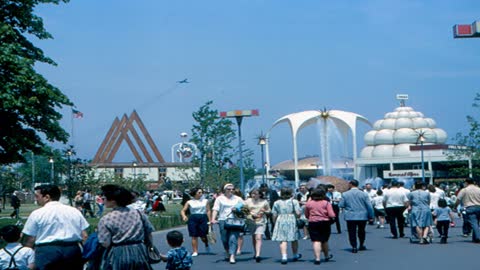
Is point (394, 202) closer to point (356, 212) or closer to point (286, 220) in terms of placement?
point (356, 212)

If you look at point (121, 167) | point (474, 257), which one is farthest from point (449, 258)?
point (121, 167)

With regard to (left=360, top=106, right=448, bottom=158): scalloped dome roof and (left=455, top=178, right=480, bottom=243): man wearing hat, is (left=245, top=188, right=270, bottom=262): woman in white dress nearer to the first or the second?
(left=455, top=178, right=480, bottom=243): man wearing hat

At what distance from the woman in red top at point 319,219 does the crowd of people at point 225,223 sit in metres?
0.02

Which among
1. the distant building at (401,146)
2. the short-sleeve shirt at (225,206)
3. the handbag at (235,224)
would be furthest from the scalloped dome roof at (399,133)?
the handbag at (235,224)

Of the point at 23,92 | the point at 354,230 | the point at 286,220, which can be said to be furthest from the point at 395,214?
the point at 23,92

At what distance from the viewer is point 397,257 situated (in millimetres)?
15945

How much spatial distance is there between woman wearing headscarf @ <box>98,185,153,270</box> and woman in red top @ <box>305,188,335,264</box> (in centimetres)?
773

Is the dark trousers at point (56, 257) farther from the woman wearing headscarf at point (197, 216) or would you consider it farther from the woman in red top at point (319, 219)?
the woman wearing headscarf at point (197, 216)

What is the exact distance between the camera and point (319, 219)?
15656mm

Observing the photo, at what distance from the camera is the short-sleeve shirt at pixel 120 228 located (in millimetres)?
7996

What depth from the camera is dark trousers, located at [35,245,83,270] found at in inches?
328

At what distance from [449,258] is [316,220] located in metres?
2.86

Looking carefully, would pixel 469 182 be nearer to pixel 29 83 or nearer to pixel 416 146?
pixel 29 83

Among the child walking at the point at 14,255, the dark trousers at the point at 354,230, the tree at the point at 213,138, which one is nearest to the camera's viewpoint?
the child walking at the point at 14,255
